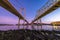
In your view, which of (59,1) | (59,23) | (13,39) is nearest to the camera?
(13,39)

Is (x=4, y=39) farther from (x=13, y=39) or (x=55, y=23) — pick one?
(x=55, y=23)

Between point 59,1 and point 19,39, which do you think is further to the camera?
point 59,1

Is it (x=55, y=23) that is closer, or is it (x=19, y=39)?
(x=19, y=39)

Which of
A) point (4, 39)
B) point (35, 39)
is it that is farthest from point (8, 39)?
point (35, 39)

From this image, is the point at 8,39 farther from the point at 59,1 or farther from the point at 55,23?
the point at 55,23

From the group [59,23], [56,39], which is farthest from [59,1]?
[59,23]

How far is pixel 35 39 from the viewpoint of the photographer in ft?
10.8

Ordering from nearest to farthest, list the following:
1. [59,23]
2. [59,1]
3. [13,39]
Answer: [13,39] < [59,1] < [59,23]

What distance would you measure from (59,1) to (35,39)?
4.19 metres

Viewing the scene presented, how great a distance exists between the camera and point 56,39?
3.47 m

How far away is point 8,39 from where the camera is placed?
130 inches

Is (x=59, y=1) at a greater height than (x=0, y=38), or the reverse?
(x=59, y=1)

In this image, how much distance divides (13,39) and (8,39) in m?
0.16

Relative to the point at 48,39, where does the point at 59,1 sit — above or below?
above
